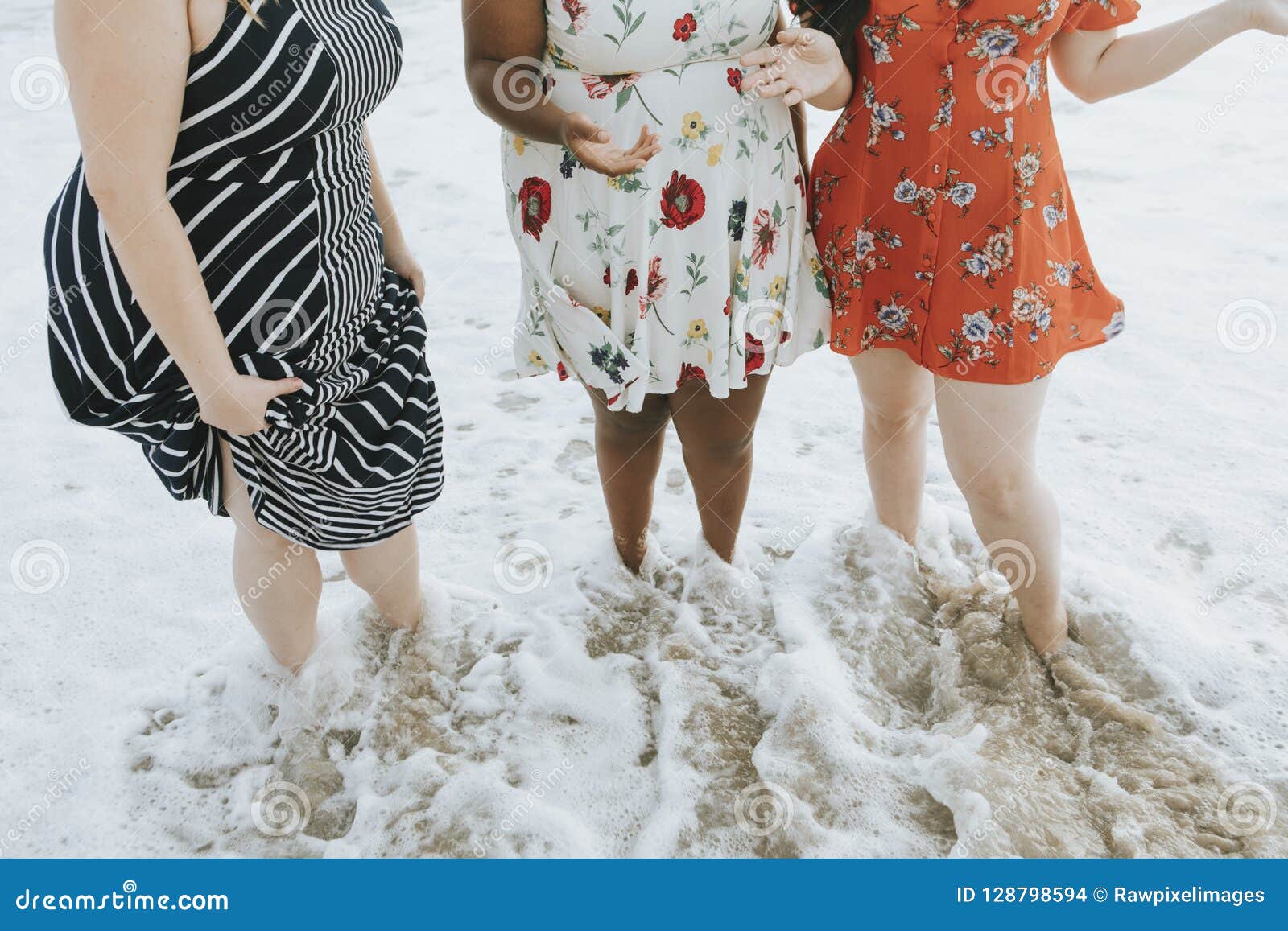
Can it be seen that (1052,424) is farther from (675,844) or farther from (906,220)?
(675,844)

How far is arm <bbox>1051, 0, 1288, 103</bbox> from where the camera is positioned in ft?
5.32

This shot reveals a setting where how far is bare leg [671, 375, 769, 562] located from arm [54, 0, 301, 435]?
1.06 m

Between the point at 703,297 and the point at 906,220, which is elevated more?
the point at 906,220

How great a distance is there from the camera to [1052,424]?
10.5 feet

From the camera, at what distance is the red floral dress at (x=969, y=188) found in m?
1.71

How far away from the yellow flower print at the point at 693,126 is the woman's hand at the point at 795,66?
0.33 feet

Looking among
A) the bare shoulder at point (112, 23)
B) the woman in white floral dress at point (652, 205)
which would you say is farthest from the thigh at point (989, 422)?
the bare shoulder at point (112, 23)

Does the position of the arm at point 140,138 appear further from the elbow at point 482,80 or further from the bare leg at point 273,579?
the elbow at point 482,80

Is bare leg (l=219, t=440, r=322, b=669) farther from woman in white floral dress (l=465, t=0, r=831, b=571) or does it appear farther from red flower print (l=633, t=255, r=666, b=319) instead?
red flower print (l=633, t=255, r=666, b=319)

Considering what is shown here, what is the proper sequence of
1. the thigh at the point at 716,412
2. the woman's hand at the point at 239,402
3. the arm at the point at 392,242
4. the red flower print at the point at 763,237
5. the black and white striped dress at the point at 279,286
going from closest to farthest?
the black and white striped dress at the point at 279,286, the woman's hand at the point at 239,402, the red flower print at the point at 763,237, the arm at the point at 392,242, the thigh at the point at 716,412

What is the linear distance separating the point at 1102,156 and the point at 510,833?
4673mm

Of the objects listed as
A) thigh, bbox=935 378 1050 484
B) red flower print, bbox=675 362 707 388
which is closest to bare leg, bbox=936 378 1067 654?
thigh, bbox=935 378 1050 484

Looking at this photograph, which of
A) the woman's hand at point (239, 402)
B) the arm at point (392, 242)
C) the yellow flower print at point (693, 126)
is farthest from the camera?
the arm at point (392, 242)
